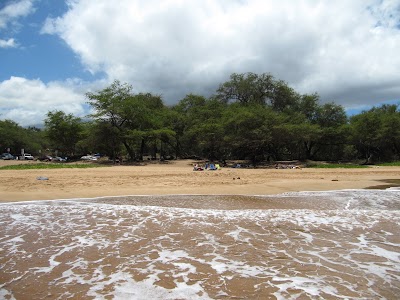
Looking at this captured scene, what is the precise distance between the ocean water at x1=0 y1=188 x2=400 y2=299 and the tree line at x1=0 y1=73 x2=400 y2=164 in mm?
25353

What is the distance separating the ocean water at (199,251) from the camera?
14.9ft

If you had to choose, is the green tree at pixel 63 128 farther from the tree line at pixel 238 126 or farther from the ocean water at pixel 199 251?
the ocean water at pixel 199 251

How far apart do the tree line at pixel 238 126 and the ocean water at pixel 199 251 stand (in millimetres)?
25353

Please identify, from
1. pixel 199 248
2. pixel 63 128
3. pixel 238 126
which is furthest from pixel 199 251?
pixel 63 128

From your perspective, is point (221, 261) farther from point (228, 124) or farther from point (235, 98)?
point (235, 98)

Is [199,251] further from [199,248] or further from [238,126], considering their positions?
[238,126]

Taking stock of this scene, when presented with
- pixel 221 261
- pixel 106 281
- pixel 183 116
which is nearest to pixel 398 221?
pixel 221 261

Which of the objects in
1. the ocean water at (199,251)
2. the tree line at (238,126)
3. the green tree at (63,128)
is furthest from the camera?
the green tree at (63,128)

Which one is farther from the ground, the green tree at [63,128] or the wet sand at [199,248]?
the green tree at [63,128]

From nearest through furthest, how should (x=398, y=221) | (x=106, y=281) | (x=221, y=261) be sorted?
(x=106, y=281) → (x=221, y=261) → (x=398, y=221)

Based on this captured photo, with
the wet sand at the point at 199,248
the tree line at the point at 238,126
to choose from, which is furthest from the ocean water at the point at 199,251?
the tree line at the point at 238,126

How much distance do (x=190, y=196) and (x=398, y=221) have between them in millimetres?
7605

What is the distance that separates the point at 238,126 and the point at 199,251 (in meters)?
30.7

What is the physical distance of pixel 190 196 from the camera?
1302 centimetres
